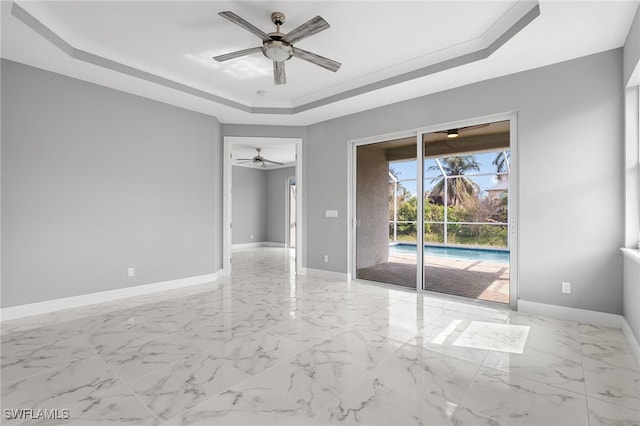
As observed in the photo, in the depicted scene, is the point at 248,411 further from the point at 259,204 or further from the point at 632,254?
the point at 259,204

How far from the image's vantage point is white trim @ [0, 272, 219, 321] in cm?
323

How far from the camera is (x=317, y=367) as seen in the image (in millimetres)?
2170

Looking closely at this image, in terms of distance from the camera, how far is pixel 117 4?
2592 millimetres

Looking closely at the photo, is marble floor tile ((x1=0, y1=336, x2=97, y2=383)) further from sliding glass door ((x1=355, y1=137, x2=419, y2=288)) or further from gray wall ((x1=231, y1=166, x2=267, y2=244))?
gray wall ((x1=231, y1=166, x2=267, y2=244))

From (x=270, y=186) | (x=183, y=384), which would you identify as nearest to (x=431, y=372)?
(x=183, y=384)

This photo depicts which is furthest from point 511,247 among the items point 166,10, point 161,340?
point 166,10

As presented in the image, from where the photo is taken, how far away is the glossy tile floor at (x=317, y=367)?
1686 millimetres

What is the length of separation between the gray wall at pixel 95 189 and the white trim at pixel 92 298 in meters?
0.06

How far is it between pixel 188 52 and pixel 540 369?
434cm

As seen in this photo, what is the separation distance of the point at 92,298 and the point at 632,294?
556 cm

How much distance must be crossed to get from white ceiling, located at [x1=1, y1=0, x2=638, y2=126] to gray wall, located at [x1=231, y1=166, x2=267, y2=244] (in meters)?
5.60

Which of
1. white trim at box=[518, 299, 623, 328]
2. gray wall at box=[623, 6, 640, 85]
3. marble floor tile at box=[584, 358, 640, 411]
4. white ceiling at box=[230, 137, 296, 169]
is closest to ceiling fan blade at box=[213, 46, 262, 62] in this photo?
gray wall at box=[623, 6, 640, 85]

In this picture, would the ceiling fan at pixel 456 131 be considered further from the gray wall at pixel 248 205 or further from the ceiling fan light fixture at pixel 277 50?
the gray wall at pixel 248 205

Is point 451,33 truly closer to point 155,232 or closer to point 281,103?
point 281,103
